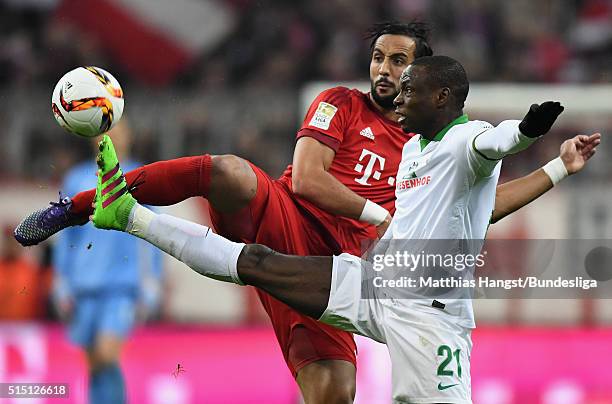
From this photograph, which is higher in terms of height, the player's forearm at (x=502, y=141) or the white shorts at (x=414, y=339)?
the player's forearm at (x=502, y=141)

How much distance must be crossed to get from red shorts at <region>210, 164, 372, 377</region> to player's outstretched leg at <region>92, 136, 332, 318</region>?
523mm

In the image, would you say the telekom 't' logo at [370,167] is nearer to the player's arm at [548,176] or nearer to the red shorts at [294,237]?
the red shorts at [294,237]

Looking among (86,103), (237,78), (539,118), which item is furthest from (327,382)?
(237,78)

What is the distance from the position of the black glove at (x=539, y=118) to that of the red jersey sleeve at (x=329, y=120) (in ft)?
4.92

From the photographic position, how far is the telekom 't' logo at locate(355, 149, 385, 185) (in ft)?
19.2

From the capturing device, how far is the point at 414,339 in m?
4.70

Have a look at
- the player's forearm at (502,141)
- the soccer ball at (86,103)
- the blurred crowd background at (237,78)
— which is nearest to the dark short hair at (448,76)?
the player's forearm at (502,141)

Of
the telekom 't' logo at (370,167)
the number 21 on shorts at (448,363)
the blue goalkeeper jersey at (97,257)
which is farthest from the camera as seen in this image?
the blue goalkeeper jersey at (97,257)

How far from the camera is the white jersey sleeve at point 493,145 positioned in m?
4.44

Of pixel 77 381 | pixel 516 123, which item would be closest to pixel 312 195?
pixel 516 123

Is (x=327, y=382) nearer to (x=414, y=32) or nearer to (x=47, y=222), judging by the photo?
(x=47, y=222)

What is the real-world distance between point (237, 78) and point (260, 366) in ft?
13.0

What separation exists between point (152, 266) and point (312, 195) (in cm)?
310

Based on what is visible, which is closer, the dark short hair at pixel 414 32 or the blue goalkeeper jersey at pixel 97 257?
the dark short hair at pixel 414 32
